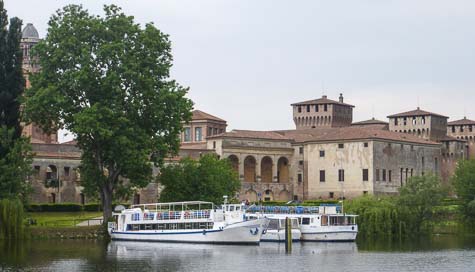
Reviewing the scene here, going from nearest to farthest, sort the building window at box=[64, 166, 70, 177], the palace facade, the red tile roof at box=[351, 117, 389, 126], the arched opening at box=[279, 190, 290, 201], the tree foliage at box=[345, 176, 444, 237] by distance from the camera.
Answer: the tree foliage at box=[345, 176, 444, 237], the building window at box=[64, 166, 70, 177], the palace facade, the arched opening at box=[279, 190, 290, 201], the red tile roof at box=[351, 117, 389, 126]

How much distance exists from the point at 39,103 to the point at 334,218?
23020 millimetres

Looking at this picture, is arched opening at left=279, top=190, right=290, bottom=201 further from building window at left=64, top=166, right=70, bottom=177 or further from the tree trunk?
the tree trunk

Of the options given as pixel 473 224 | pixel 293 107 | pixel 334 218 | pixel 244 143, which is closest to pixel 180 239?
pixel 334 218

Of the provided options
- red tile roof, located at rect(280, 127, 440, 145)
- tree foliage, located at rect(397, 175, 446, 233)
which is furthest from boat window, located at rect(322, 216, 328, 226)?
red tile roof, located at rect(280, 127, 440, 145)

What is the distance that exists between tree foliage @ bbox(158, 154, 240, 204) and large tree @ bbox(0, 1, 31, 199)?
462 inches

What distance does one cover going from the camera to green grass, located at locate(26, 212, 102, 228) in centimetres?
8223

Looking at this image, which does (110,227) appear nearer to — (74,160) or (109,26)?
(109,26)

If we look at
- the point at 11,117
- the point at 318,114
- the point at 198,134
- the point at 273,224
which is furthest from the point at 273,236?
the point at 318,114

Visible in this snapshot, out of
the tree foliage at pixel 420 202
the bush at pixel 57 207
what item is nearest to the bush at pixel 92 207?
the bush at pixel 57 207

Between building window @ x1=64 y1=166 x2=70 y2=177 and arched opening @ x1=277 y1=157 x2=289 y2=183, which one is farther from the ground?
arched opening @ x1=277 y1=157 x2=289 y2=183

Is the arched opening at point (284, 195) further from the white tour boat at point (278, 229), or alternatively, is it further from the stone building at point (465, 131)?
the white tour boat at point (278, 229)

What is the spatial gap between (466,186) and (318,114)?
56.0 metres

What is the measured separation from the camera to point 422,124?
5925 inches

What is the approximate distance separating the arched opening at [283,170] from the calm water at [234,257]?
53724mm
